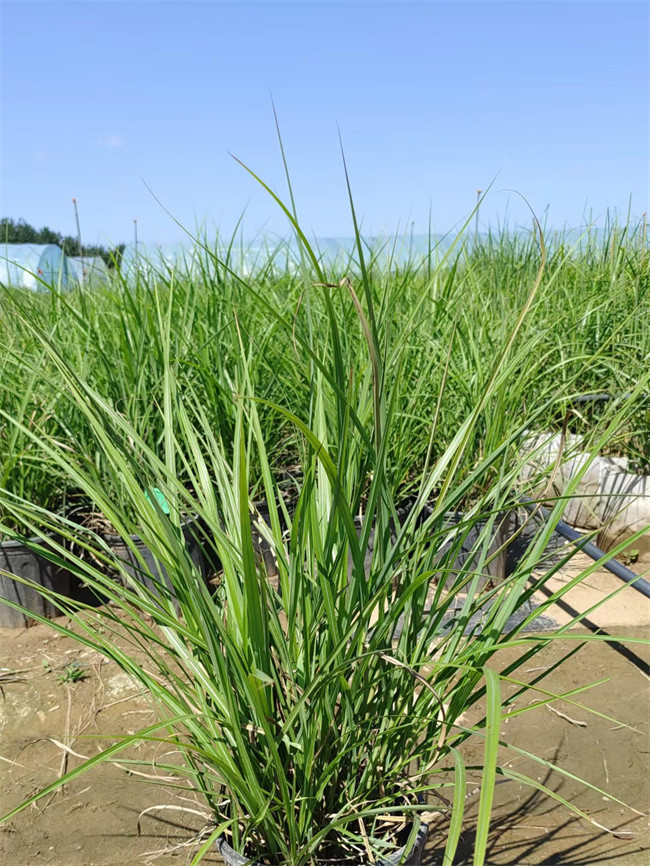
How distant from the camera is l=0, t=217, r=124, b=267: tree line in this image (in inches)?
115

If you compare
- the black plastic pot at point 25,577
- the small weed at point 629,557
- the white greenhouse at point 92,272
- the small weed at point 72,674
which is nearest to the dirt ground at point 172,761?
the small weed at point 72,674

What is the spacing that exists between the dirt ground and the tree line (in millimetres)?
1448

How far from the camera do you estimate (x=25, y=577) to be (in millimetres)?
2365

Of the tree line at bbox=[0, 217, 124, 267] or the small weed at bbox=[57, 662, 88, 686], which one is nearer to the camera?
the small weed at bbox=[57, 662, 88, 686]

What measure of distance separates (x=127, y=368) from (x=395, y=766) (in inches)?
72.6

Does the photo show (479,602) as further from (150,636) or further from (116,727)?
(116,727)

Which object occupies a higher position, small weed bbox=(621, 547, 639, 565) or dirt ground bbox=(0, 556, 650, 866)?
dirt ground bbox=(0, 556, 650, 866)

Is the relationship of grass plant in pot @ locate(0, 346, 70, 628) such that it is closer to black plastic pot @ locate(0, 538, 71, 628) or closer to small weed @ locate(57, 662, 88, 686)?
black plastic pot @ locate(0, 538, 71, 628)

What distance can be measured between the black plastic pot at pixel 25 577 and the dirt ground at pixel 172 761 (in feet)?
0.49

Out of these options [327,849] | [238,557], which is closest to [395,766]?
[327,849]

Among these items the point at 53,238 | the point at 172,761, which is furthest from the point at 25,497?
the point at 53,238

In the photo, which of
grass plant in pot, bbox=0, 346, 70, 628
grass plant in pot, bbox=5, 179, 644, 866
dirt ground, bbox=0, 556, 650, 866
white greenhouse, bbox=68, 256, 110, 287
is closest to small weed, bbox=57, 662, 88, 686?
dirt ground, bbox=0, 556, 650, 866

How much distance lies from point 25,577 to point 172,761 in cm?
100

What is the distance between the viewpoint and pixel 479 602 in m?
1.20
